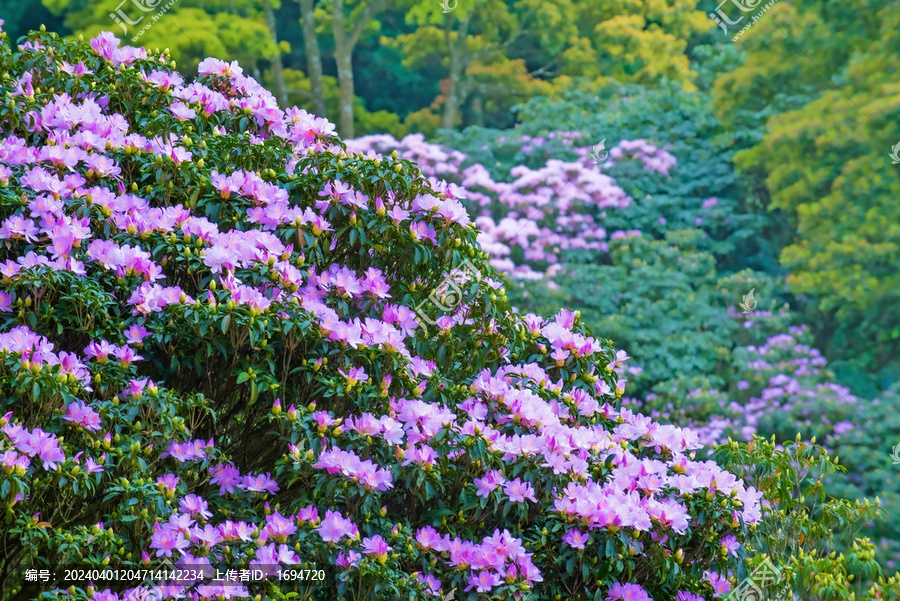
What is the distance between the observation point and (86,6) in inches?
440

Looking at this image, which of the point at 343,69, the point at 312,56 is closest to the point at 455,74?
the point at 343,69

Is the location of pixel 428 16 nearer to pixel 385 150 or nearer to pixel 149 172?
pixel 385 150

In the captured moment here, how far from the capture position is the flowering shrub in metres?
1.71

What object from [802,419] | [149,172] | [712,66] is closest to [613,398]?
[149,172]

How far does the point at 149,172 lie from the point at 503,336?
101 centimetres
